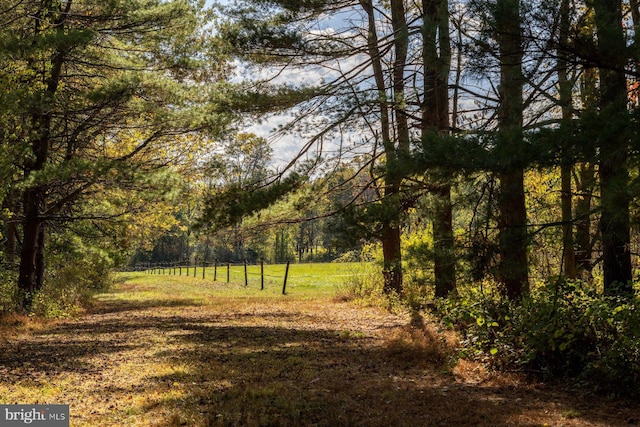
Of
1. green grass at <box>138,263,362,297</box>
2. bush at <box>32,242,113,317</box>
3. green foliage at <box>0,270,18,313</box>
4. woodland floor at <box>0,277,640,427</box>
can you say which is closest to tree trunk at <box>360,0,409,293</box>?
woodland floor at <box>0,277,640,427</box>

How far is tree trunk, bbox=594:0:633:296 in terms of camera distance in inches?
186

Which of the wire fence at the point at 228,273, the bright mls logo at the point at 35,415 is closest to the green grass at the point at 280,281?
the wire fence at the point at 228,273

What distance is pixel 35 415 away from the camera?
16.3 ft

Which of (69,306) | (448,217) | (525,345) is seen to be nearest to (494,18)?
(525,345)

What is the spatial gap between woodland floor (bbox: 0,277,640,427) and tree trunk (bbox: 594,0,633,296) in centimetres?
183

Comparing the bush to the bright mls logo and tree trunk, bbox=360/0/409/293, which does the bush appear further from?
the bright mls logo

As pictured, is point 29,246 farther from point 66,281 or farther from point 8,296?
point 66,281

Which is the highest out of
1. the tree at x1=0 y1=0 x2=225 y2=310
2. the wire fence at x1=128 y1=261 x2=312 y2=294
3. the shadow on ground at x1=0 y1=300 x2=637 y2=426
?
the tree at x1=0 y1=0 x2=225 y2=310

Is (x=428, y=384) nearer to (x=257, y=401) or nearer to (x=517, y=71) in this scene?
(x=257, y=401)

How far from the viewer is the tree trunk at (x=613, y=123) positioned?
186 inches

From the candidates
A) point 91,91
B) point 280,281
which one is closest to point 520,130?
point 91,91

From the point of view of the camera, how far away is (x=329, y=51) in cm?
1117

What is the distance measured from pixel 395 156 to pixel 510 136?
62.1 inches

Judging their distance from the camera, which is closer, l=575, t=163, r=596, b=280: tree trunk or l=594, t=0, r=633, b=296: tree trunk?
l=594, t=0, r=633, b=296: tree trunk
